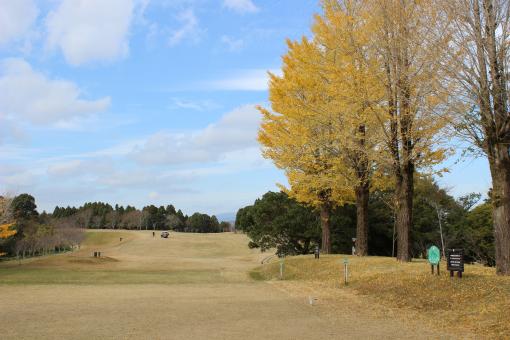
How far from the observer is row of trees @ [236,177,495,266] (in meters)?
31.3

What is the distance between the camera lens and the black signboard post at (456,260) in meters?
11.5

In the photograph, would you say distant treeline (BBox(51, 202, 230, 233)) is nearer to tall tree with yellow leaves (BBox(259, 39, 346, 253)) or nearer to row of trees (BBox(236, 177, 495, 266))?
row of trees (BBox(236, 177, 495, 266))

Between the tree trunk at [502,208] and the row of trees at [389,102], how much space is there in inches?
1.0

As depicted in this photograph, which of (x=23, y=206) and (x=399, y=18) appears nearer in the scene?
(x=399, y=18)

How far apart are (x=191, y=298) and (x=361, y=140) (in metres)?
9.61

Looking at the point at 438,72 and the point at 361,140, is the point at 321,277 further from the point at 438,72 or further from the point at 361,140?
the point at 438,72

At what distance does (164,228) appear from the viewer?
4798 inches

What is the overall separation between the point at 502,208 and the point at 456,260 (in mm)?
1763

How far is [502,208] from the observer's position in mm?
11500

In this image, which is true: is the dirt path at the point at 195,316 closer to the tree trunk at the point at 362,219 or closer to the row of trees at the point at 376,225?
the tree trunk at the point at 362,219

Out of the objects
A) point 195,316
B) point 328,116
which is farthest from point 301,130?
point 195,316

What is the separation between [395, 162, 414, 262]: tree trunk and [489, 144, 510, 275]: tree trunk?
5045 millimetres

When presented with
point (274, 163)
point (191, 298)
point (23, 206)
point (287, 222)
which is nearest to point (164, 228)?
point (23, 206)

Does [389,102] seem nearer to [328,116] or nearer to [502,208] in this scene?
[328,116]
